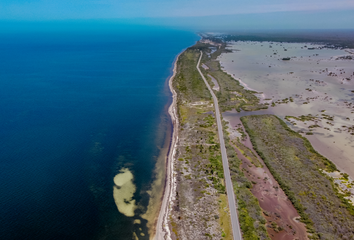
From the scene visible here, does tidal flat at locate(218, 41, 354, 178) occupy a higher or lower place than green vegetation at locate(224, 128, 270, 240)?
higher

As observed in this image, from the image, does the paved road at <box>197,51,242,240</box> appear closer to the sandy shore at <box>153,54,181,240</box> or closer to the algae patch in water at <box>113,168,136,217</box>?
the sandy shore at <box>153,54,181,240</box>

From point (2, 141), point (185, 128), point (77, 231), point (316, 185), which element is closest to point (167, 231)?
point (77, 231)

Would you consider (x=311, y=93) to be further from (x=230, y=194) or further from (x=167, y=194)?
(x=167, y=194)

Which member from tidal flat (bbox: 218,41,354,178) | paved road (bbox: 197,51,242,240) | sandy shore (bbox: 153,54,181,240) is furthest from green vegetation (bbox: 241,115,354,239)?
sandy shore (bbox: 153,54,181,240)

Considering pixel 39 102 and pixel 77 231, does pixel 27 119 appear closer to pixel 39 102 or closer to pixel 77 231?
pixel 39 102

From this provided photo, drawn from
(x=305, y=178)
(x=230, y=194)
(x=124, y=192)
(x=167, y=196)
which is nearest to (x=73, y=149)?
(x=124, y=192)
